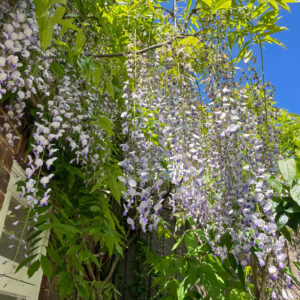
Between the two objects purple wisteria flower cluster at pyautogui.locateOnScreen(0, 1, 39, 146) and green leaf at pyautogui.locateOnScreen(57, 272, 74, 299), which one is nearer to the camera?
purple wisteria flower cluster at pyautogui.locateOnScreen(0, 1, 39, 146)

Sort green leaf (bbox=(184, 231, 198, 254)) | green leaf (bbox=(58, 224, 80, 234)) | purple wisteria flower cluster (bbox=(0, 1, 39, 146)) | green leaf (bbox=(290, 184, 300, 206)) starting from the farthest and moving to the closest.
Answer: green leaf (bbox=(184, 231, 198, 254)), green leaf (bbox=(58, 224, 80, 234)), green leaf (bbox=(290, 184, 300, 206)), purple wisteria flower cluster (bbox=(0, 1, 39, 146))

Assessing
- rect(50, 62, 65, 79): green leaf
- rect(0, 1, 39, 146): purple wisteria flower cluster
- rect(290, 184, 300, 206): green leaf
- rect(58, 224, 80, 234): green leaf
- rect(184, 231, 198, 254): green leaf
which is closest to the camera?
rect(0, 1, 39, 146): purple wisteria flower cluster

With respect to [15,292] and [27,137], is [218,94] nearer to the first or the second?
[27,137]

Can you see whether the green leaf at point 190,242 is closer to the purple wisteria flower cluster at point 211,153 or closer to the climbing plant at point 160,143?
the climbing plant at point 160,143

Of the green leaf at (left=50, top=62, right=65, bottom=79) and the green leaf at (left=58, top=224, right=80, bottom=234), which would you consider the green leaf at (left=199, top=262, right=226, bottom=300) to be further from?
the green leaf at (left=50, top=62, right=65, bottom=79)

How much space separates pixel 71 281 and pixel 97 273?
172 centimetres

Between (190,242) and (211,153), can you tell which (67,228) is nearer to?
(190,242)

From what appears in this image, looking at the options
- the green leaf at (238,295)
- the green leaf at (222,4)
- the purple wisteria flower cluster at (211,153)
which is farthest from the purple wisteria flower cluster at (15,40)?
the green leaf at (238,295)

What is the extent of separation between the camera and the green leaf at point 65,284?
5.04ft

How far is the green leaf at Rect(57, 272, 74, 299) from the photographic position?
5.04 ft

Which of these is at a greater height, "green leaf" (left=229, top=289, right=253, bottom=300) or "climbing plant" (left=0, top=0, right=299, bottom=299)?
"climbing plant" (left=0, top=0, right=299, bottom=299)

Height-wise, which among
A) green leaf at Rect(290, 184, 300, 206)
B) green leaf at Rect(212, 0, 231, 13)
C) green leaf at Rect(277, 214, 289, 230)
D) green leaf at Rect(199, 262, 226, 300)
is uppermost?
green leaf at Rect(212, 0, 231, 13)

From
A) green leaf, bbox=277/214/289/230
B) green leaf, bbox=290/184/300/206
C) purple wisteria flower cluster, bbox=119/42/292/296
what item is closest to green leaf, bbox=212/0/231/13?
purple wisteria flower cluster, bbox=119/42/292/296

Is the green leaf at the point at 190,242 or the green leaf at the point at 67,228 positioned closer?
the green leaf at the point at 67,228
